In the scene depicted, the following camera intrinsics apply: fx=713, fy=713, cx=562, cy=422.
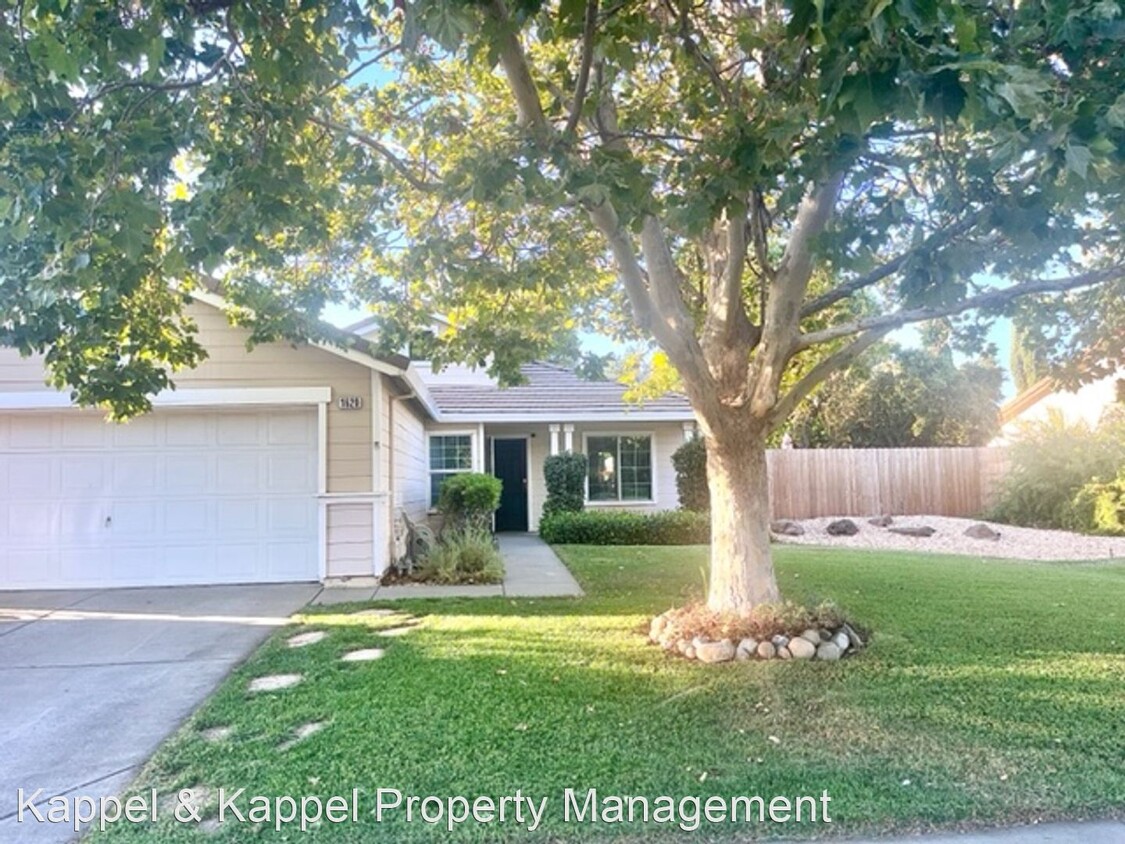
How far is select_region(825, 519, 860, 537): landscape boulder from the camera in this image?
52.4ft

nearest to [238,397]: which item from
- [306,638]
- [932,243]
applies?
[306,638]

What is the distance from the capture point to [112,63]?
3.66 meters

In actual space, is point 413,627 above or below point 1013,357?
below

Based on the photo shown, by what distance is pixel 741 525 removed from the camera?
601 centimetres

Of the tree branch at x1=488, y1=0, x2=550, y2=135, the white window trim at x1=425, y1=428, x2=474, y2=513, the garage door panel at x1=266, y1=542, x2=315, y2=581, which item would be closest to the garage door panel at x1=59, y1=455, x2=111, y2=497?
the garage door panel at x1=266, y1=542, x2=315, y2=581

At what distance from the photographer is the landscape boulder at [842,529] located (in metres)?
16.0

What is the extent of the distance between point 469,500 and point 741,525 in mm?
8111

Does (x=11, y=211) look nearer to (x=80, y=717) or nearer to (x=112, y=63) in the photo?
(x=112, y=63)

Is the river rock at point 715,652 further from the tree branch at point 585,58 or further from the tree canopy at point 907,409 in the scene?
the tree canopy at point 907,409

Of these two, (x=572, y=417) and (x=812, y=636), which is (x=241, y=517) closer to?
(x=812, y=636)

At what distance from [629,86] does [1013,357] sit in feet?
108

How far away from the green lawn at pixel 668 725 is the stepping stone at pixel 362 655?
16 cm

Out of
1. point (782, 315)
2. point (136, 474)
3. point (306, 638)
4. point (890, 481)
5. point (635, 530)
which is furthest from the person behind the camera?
point (890, 481)

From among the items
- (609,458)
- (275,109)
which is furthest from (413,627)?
(609,458)
